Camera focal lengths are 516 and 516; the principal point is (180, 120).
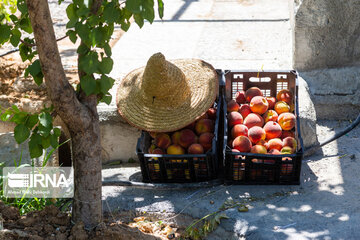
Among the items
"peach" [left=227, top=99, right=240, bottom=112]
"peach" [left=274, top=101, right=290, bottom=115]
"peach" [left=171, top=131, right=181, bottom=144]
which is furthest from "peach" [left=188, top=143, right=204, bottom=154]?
"peach" [left=274, top=101, right=290, bottom=115]

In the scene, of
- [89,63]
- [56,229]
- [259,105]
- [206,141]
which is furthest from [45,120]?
[259,105]

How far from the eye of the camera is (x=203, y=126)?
167 inches

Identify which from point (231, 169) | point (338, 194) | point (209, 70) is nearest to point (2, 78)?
point (209, 70)

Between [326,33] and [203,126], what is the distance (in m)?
1.73

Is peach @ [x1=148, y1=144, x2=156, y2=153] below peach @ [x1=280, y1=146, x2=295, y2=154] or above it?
above

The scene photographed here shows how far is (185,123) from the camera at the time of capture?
4.11 m

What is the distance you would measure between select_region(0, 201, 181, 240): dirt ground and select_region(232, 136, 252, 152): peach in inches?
32.6

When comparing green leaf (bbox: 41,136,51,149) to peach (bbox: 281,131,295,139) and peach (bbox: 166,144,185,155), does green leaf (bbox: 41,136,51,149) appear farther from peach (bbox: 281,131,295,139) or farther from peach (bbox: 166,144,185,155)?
peach (bbox: 281,131,295,139)

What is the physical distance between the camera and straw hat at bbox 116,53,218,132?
4043 mm

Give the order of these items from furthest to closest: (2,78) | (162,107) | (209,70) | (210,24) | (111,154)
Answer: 1. (210,24)
2. (2,78)
3. (111,154)
4. (209,70)
5. (162,107)

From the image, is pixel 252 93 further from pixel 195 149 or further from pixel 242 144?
pixel 195 149

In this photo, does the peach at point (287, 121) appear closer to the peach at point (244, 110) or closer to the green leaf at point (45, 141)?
the peach at point (244, 110)

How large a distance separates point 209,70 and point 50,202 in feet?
5.67

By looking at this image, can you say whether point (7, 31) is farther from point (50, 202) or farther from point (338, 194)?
point (338, 194)
